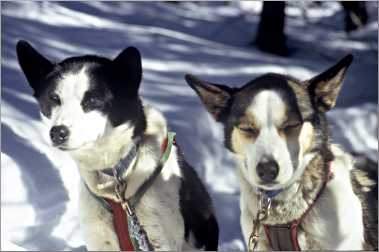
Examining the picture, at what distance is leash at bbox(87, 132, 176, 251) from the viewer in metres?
3.03

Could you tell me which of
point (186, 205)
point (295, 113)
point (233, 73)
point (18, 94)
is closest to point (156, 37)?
point (233, 73)

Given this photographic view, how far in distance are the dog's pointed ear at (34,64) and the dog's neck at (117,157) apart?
1.35ft

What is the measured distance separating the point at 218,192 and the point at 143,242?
1.31m

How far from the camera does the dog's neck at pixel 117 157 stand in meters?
3.04

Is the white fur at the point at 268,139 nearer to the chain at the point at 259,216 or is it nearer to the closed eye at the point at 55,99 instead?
the chain at the point at 259,216

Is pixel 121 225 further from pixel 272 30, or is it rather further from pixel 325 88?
pixel 272 30

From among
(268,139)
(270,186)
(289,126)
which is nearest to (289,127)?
(289,126)

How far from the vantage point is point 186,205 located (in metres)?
3.24

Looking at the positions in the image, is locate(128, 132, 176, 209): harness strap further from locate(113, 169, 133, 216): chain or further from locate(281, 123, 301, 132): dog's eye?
locate(281, 123, 301, 132): dog's eye

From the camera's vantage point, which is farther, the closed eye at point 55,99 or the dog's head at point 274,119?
the closed eye at point 55,99

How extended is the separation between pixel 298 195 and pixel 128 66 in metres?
1.02

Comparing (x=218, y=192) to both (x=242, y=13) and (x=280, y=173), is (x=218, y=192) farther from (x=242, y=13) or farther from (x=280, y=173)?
(x=242, y=13)

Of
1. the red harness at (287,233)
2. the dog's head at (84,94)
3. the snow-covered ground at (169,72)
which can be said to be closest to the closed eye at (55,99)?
the dog's head at (84,94)

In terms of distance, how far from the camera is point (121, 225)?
10.0ft
